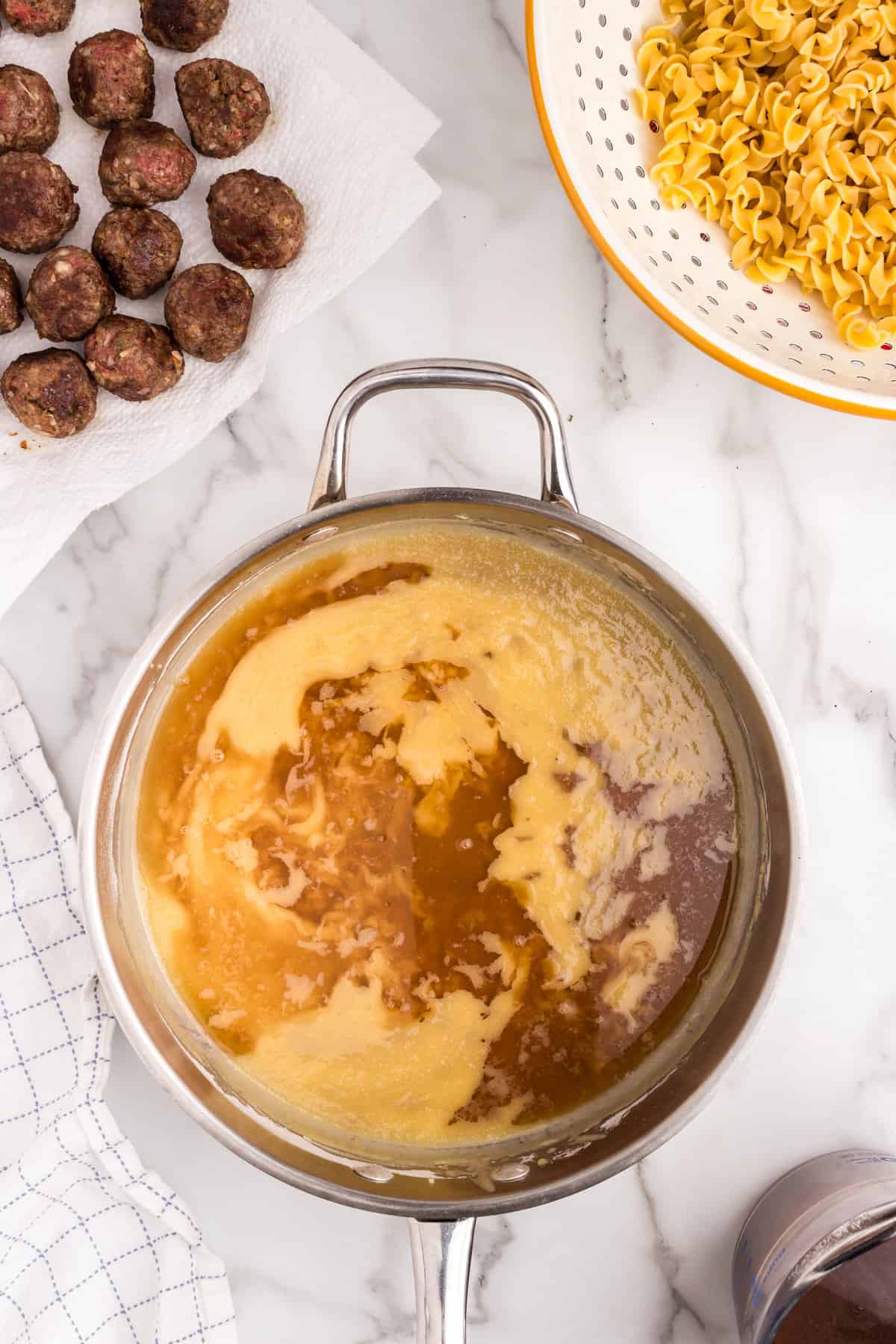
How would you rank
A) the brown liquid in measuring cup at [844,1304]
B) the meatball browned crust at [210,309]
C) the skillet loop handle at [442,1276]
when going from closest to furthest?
the skillet loop handle at [442,1276], the brown liquid in measuring cup at [844,1304], the meatball browned crust at [210,309]

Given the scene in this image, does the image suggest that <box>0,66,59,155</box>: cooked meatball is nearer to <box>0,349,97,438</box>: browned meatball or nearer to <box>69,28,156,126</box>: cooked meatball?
<box>69,28,156,126</box>: cooked meatball

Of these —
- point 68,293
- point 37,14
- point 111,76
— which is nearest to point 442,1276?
point 68,293

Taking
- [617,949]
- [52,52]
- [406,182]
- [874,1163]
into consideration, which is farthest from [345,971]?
→ [52,52]

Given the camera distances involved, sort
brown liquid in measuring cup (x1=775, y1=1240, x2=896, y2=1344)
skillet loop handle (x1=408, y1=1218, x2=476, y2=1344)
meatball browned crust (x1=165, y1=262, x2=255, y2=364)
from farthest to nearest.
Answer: meatball browned crust (x1=165, y1=262, x2=255, y2=364), brown liquid in measuring cup (x1=775, y1=1240, x2=896, y2=1344), skillet loop handle (x1=408, y1=1218, x2=476, y2=1344)

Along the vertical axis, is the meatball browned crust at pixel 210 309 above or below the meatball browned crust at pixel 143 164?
below

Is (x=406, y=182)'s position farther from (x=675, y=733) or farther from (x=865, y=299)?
(x=675, y=733)

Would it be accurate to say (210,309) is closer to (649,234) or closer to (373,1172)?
(649,234)

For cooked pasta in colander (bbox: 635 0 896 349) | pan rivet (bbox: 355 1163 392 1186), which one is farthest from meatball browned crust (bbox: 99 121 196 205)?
pan rivet (bbox: 355 1163 392 1186)

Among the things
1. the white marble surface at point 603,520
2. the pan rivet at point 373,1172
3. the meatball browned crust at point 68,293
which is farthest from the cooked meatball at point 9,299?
the pan rivet at point 373,1172

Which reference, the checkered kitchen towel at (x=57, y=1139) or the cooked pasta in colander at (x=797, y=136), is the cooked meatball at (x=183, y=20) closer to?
the cooked pasta in colander at (x=797, y=136)
